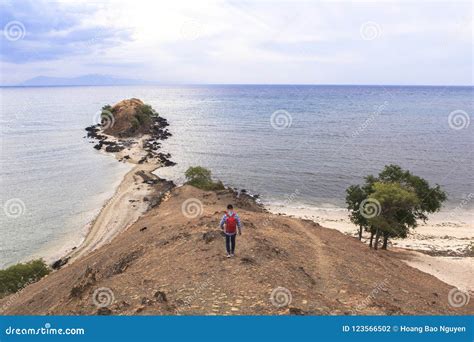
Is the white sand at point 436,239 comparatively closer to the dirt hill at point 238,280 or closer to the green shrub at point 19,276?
the dirt hill at point 238,280

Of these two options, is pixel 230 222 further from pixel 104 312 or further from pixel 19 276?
pixel 19 276

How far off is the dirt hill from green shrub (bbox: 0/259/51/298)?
12.8 ft

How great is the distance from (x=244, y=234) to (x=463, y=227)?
37360 millimetres

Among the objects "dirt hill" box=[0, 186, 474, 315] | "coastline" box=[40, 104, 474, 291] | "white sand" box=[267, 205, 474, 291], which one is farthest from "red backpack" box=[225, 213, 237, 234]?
"coastline" box=[40, 104, 474, 291]

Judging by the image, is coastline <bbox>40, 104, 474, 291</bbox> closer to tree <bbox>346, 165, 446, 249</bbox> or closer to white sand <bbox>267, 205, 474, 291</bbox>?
white sand <bbox>267, 205, 474, 291</bbox>

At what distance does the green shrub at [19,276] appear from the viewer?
1192 inches

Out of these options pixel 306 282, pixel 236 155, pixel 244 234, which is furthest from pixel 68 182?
pixel 306 282

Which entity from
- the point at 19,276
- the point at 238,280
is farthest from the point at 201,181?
the point at 238,280

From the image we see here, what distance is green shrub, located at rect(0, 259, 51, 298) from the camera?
99.3ft

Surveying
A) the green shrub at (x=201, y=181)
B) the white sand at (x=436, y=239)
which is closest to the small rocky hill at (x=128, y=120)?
the green shrub at (x=201, y=181)

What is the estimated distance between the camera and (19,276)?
31.4 meters

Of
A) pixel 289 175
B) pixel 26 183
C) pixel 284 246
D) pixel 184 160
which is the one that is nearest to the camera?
pixel 284 246

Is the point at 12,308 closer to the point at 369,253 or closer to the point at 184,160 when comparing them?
the point at 369,253

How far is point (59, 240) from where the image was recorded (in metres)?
43.9
